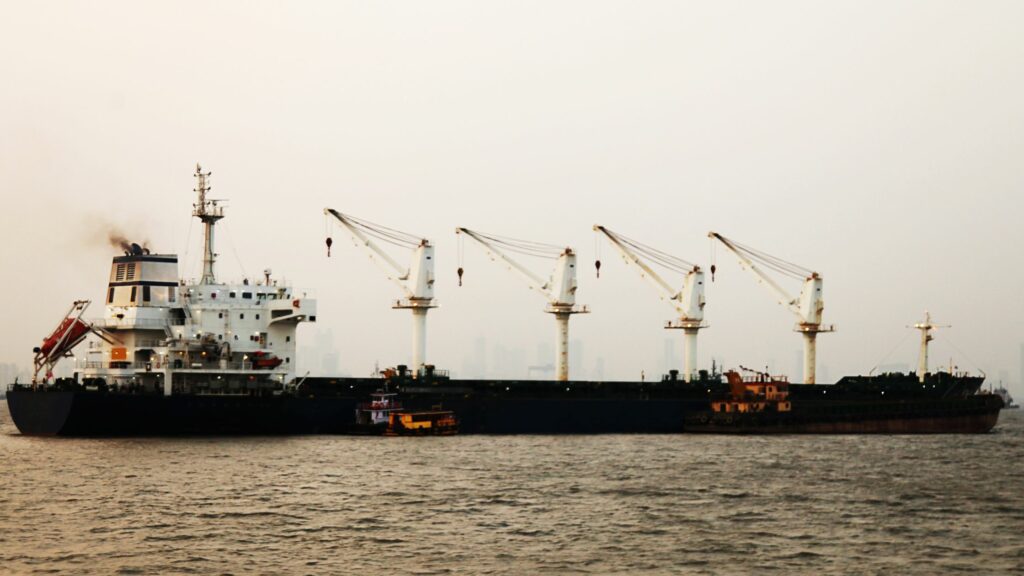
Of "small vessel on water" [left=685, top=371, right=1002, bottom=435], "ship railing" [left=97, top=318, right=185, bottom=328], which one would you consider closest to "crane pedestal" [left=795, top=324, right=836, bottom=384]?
"small vessel on water" [left=685, top=371, right=1002, bottom=435]

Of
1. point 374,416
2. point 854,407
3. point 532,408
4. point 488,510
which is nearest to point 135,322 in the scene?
point 374,416

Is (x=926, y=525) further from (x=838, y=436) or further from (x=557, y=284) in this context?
(x=557, y=284)

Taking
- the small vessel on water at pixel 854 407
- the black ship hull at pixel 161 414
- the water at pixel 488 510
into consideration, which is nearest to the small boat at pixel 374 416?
the black ship hull at pixel 161 414

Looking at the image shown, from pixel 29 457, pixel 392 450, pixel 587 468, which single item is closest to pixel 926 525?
pixel 587 468

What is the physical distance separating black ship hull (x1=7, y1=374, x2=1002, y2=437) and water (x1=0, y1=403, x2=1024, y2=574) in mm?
2428

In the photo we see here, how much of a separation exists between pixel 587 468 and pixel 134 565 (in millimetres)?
26251

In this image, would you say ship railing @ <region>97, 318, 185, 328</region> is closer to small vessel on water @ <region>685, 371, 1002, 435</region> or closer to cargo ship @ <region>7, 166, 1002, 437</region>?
cargo ship @ <region>7, 166, 1002, 437</region>

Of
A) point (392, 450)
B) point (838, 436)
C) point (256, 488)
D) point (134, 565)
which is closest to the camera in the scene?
point (134, 565)

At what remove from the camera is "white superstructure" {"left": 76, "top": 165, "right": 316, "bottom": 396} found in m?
69.1

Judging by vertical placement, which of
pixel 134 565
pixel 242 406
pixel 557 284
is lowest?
pixel 134 565

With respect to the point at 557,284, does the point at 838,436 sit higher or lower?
lower

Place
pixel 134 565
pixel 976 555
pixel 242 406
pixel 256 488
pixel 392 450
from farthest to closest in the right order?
1. pixel 242 406
2. pixel 392 450
3. pixel 256 488
4. pixel 976 555
5. pixel 134 565

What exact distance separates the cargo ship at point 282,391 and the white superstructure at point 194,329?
78 mm

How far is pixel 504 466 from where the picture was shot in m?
56.0
